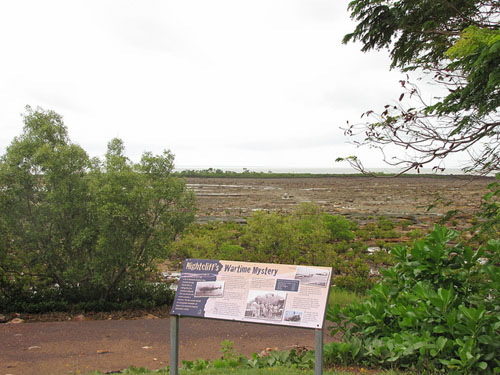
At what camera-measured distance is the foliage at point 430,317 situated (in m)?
4.49

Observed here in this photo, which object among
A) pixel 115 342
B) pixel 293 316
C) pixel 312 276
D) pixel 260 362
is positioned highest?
pixel 312 276

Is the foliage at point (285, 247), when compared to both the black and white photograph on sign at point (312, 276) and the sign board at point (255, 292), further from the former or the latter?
the black and white photograph on sign at point (312, 276)

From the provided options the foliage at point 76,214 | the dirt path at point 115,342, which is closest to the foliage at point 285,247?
the foliage at point 76,214

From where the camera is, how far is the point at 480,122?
520 cm

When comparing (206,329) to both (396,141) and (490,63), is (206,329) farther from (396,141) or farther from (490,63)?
(490,63)

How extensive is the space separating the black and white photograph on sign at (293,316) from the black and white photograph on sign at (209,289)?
2.27ft

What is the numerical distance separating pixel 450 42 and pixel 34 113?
24.5 ft

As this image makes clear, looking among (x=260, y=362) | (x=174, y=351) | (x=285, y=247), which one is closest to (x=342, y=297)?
(x=285, y=247)

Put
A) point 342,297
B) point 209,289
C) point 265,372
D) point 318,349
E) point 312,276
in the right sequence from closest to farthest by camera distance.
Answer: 1. point 318,349
2. point 312,276
3. point 209,289
4. point 265,372
5. point 342,297

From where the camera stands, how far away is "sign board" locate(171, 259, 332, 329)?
394 cm

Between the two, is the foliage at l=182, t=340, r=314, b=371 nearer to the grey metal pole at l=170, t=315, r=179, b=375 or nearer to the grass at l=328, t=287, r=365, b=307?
the grey metal pole at l=170, t=315, r=179, b=375

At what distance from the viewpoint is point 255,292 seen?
4.14m

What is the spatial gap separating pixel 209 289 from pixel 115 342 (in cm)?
299

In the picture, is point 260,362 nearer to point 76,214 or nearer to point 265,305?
point 265,305
